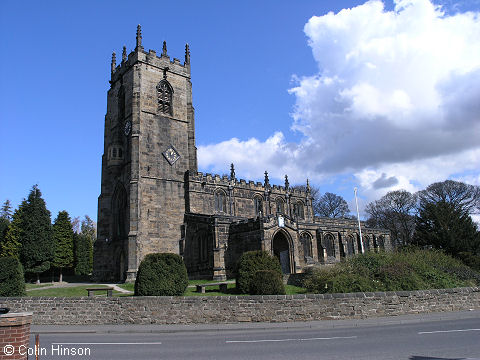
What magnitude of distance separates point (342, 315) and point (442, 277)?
801 cm

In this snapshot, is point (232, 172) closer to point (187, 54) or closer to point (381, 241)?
point (187, 54)

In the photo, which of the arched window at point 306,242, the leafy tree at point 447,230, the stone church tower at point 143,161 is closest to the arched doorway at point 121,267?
the stone church tower at point 143,161

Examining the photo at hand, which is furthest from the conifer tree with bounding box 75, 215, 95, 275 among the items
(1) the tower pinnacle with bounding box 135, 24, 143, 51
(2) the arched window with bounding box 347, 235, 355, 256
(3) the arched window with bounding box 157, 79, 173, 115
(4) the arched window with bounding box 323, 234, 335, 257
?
(2) the arched window with bounding box 347, 235, 355, 256

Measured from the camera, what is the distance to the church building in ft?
108

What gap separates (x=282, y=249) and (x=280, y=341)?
22.1 meters

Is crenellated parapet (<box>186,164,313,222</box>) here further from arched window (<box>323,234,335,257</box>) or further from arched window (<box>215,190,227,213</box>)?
arched window (<box>323,234,335,257</box>)

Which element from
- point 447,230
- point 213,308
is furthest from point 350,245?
point 213,308

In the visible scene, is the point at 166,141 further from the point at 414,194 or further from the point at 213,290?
the point at 414,194

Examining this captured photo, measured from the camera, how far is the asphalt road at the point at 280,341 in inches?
353

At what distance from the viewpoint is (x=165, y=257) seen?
64.4 ft

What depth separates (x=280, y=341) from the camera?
1116 centimetres

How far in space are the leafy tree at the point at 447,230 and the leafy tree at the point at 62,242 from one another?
4115cm

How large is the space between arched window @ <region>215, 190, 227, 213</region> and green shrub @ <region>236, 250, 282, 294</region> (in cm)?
2007

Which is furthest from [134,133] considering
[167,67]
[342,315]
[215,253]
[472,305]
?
[472,305]
